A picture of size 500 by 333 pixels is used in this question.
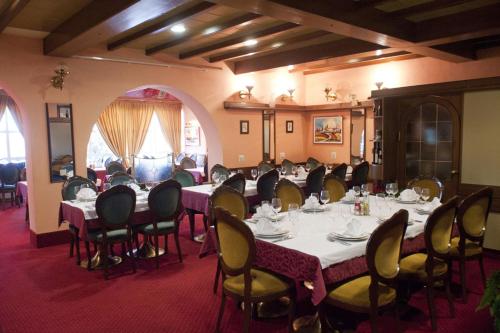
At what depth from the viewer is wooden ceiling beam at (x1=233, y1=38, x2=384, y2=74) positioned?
5.87 metres

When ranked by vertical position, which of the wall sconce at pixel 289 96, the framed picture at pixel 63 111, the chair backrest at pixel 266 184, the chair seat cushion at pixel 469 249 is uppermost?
the wall sconce at pixel 289 96

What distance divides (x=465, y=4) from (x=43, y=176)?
5.50m

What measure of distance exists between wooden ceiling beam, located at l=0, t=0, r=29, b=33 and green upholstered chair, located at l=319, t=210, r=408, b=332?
141 inches

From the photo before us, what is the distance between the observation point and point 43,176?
5852 mm

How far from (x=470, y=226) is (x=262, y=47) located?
3.87 m

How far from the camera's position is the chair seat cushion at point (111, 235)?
14.8ft

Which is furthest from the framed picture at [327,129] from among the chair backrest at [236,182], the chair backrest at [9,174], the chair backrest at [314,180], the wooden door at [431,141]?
the chair backrest at [9,174]

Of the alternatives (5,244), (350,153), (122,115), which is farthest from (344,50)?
(122,115)

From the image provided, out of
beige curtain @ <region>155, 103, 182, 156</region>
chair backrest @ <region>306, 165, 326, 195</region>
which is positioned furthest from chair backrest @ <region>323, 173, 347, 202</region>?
beige curtain @ <region>155, 103, 182, 156</region>

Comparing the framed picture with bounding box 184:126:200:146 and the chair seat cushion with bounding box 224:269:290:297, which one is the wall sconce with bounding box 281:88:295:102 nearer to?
the framed picture with bounding box 184:126:200:146

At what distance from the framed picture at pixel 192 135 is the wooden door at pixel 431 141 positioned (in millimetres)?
6895

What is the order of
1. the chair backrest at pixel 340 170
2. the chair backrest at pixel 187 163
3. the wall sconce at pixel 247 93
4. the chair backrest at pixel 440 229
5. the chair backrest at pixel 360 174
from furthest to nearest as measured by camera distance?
1. the chair backrest at pixel 187 163
2. the wall sconce at pixel 247 93
3. the chair backrest at pixel 360 174
4. the chair backrest at pixel 340 170
5. the chair backrest at pixel 440 229

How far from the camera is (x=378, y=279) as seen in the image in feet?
8.84

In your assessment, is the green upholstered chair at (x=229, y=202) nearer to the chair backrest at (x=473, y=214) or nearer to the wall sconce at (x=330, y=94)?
the chair backrest at (x=473, y=214)
